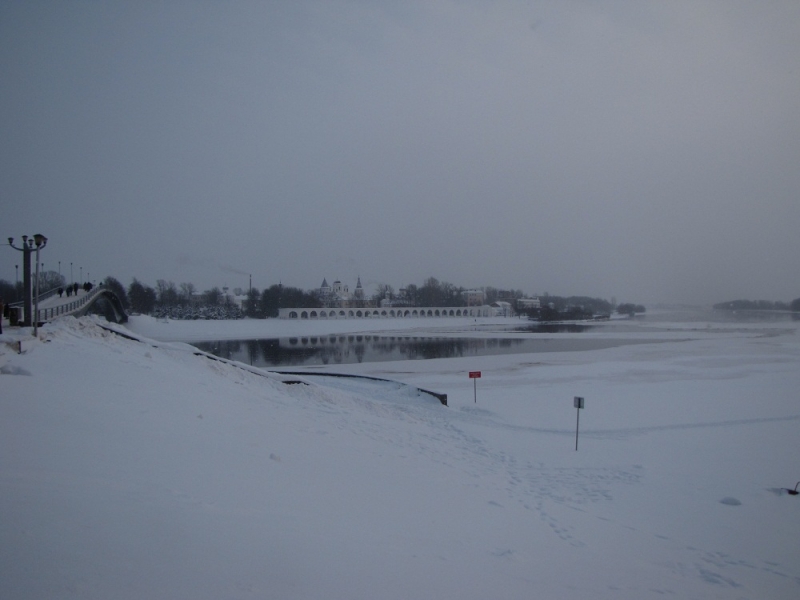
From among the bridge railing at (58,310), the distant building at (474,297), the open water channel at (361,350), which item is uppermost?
the distant building at (474,297)

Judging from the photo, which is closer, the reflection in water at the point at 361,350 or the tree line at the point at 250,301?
the reflection in water at the point at 361,350

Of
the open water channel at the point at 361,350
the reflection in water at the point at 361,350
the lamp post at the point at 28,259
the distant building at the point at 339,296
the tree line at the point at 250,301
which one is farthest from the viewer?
the distant building at the point at 339,296

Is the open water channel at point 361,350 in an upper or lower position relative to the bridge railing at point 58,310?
lower

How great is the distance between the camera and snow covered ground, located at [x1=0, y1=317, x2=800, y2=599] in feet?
12.6

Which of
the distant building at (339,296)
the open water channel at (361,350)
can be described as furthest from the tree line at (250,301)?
the open water channel at (361,350)

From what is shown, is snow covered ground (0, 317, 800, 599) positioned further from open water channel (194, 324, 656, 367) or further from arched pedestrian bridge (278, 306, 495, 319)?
arched pedestrian bridge (278, 306, 495, 319)

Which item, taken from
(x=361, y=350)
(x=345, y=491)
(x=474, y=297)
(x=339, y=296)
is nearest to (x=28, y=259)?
(x=345, y=491)

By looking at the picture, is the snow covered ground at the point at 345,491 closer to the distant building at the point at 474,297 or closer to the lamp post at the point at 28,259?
the lamp post at the point at 28,259

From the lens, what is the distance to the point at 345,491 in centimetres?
695

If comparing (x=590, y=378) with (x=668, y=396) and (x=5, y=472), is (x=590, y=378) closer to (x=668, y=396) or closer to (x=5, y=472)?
(x=668, y=396)

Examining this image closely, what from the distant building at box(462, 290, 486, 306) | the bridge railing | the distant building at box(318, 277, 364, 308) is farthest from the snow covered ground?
the distant building at box(462, 290, 486, 306)

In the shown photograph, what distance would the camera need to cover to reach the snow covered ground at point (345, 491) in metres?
3.85

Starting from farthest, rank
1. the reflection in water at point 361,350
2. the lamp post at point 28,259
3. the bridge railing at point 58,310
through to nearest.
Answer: the reflection in water at point 361,350
the bridge railing at point 58,310
the lamp post at point 28,259

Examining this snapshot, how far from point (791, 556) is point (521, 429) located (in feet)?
27.6
